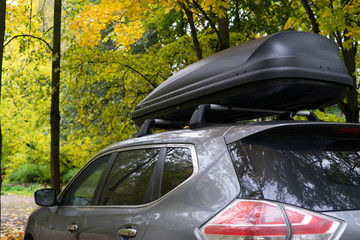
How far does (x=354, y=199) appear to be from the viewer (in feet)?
7.61

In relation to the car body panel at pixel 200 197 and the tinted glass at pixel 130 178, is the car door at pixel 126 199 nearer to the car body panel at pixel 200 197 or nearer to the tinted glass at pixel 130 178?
the tinted glass at pixel 130 178

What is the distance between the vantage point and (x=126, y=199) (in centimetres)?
334

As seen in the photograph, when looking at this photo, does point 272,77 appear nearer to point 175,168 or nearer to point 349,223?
point 175,168

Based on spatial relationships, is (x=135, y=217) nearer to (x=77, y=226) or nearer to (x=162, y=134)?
(x=162, y=134)

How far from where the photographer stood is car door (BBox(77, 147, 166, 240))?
298 centimetres

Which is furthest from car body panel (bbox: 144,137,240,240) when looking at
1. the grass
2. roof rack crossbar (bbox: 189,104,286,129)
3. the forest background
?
the grass

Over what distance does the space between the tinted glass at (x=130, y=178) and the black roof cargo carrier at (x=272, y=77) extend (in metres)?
0.60

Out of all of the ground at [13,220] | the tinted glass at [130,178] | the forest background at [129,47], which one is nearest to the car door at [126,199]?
the tinted glass at [130,178]

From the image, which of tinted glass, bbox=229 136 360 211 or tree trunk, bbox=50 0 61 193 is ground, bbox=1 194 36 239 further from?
tinted glass, bbox=229 136 360 211

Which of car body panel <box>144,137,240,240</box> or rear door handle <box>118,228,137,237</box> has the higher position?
car body panel <box>144,137,240,240</box>

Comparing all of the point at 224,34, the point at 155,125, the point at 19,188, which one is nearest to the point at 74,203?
the point at 155,125

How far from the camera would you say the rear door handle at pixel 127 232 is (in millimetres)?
2881

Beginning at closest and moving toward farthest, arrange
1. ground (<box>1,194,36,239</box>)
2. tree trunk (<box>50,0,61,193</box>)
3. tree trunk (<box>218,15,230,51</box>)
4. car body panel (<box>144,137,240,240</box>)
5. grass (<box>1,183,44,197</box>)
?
car body panel (<box>144,137,240,240</box>) < tree trunk (<box>218,15,230,51</box>) < tree trunk (<box>50,0,61,193</box>) < ground (<box>1,194,36,239</box>) < grass (<box>1,183,44,197</box>)

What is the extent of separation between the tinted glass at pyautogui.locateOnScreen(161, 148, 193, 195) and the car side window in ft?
3.54
